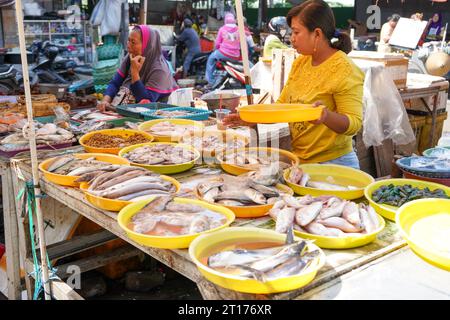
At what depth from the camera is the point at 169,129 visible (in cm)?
350

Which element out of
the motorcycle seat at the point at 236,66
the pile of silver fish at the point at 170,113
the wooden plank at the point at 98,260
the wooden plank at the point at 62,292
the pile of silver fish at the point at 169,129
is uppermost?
the motorcycle seat at the point at 236,66

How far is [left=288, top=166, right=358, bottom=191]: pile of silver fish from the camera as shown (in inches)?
92.8

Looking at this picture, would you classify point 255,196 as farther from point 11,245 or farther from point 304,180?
point 11,245

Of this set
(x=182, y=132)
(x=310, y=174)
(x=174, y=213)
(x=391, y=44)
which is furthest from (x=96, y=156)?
(x=391, y=44)

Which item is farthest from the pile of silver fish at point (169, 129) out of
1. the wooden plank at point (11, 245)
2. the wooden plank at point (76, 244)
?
the wooden plank at point (11, 245)

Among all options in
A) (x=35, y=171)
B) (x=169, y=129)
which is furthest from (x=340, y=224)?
(x=169, y=129)

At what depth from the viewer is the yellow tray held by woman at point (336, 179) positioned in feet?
7.47

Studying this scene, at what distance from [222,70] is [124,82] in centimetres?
508

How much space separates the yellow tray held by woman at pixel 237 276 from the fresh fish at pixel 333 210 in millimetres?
220

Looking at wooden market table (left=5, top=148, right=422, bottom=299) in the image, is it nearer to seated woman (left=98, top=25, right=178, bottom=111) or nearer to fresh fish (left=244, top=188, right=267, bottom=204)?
fresh fish (left=244, top=188, right=267, bottom=204)

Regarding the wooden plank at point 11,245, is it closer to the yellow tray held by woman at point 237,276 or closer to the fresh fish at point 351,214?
the yellow tray held by woman at point 237,276

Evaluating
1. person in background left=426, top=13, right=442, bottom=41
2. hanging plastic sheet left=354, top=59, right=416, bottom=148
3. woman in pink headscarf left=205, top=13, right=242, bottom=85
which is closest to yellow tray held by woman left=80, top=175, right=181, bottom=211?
hanging plastic sheet left=354, top=59, right=416, bottom=148

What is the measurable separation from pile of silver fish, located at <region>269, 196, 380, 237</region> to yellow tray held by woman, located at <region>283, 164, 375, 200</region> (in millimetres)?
278

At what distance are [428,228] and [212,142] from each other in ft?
5.39
